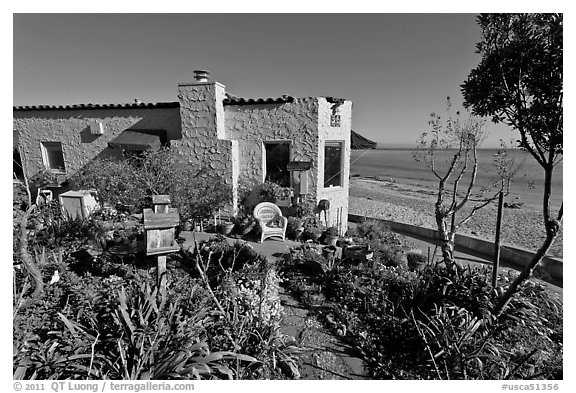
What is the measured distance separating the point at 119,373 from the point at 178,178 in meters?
5.86

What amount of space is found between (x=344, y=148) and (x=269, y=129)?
8.94ft

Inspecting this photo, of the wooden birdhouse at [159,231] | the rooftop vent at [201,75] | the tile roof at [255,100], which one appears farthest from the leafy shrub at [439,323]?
the rooftop vent at [201,75]

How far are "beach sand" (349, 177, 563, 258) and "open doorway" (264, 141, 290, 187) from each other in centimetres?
917

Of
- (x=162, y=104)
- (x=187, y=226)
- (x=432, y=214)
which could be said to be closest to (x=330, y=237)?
(x=187, y=226)

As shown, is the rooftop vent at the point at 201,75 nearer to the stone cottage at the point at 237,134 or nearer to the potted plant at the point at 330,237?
the stone cottage at the point at 237,134

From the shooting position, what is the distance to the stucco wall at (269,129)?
898 centimetres

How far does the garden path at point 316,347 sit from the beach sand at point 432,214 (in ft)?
35.4

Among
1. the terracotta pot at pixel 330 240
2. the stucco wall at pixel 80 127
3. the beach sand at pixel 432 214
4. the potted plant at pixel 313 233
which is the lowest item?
the beach sand at pixel 432 214

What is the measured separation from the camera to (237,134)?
31.1ft

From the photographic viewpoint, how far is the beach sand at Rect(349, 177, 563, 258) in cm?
1332

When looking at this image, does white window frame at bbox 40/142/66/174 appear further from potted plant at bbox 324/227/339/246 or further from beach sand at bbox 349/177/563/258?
beach sand at bbox 349/177/563/258
